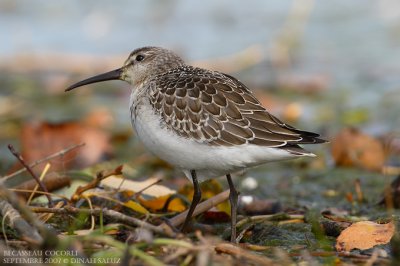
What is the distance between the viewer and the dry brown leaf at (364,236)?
4168mm

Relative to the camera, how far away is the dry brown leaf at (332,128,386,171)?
276 inches

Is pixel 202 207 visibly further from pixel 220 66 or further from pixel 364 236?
pixel 220 66

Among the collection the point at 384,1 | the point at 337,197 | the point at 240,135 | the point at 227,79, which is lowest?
the point at 337,197

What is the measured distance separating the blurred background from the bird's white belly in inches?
63.2

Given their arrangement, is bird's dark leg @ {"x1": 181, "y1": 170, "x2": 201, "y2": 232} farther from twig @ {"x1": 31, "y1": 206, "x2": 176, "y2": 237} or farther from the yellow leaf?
twig @ {"x1": 31, "y1": 206, "x2": 176, "y2": 237}

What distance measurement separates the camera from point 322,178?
679 cm

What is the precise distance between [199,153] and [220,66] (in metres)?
6.27

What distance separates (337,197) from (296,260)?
7.36ft

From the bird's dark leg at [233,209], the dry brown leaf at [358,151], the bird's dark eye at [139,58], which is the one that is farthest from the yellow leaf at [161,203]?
the dry brown leaf at [358,151]

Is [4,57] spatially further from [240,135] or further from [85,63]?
[240,135]

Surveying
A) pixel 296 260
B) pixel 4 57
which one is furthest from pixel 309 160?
pixel 4 57

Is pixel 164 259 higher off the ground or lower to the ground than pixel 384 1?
lower

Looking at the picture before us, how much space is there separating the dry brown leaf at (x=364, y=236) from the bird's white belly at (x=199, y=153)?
2.00 feet

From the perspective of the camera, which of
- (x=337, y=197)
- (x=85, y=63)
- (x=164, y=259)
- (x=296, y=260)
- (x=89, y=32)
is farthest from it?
(x=89, y=32)
